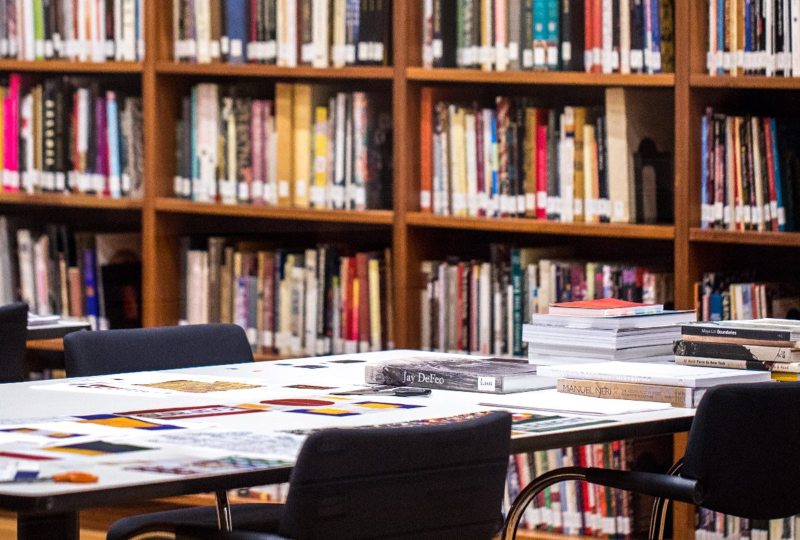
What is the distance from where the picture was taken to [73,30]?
4.85m

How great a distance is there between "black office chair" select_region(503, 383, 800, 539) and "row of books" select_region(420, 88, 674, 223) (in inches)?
65.3

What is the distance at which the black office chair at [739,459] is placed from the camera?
224cm

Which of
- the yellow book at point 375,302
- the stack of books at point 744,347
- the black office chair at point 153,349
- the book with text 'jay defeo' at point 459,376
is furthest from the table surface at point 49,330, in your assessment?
the stack of books at point 744,347

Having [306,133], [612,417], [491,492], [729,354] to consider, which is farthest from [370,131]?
[491,492]

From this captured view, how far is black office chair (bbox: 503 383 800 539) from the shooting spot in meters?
2.24

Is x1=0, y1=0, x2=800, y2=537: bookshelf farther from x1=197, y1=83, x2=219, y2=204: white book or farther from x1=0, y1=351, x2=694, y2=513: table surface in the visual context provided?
x1=0, y1=351, x2=694, y2=513: table surface

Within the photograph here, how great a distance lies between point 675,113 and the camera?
389cm

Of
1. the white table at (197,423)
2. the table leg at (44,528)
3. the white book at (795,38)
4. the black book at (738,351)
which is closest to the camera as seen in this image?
the white table at (197,423)

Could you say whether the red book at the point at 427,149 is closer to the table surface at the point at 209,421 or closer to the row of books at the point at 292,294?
the row of books at the point at 292,294

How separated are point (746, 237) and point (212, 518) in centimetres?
175

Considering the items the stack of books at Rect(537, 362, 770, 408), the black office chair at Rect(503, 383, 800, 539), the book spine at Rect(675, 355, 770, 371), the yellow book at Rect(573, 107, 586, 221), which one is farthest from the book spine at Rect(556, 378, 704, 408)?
the yellow book at Rect(573, 107, 586, 221)

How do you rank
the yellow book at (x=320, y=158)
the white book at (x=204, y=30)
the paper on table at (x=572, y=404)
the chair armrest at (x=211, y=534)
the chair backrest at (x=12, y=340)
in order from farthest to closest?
the white book at (x=204, y=30)
the yellow book at (x=320, y=158)
the chair backrest at (x=12, y=340)
the paper on table at (x=572, y=404)
the chair armrest at (x=211, y=534)

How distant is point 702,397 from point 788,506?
0.26m

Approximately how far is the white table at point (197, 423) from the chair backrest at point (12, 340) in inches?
27.5
